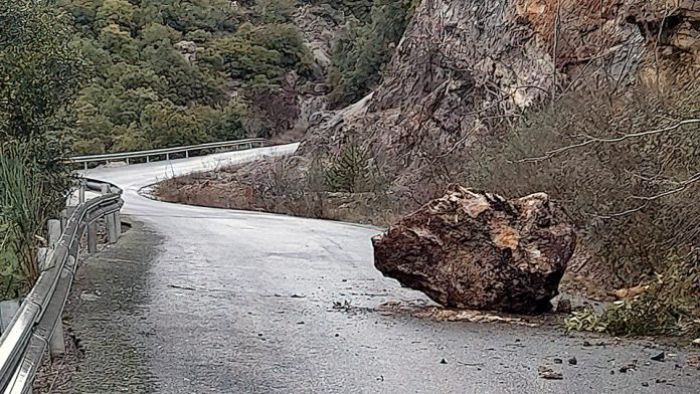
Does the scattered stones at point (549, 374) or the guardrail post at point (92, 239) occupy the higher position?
the guardrail post at point (92, 239)

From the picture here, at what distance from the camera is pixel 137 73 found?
63594mm

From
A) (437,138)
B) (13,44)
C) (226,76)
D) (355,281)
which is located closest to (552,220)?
(355,281)

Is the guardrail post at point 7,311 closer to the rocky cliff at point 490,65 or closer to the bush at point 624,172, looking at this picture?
the bush at point 624,172

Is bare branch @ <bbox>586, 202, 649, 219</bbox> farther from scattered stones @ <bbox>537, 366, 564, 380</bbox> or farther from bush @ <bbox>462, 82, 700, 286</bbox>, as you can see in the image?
scattered stones @ <bbox>537, 366, 564, 380</bbox>

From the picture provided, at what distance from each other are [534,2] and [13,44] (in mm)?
18587

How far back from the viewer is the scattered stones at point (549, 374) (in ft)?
22.0

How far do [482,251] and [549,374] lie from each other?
10.3 feet

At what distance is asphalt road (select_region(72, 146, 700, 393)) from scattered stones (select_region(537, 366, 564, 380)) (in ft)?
0.14

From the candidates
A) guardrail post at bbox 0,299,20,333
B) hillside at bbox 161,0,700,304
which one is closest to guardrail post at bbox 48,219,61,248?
guardrail post at bbox 0,299,20,333

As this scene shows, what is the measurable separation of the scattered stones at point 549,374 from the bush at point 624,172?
3061 mm

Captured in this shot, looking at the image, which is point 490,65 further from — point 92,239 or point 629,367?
point 629,367

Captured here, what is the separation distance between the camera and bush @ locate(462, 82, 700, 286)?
10141mm

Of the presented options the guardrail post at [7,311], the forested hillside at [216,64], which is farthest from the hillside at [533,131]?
the forested hillside at [216,64]

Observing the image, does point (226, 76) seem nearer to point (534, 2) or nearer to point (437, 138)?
point (437, 138)
